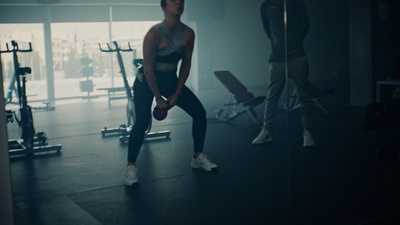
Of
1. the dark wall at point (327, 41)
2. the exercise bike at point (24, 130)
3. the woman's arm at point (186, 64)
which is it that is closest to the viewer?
the exercise bike at point (24, 130)

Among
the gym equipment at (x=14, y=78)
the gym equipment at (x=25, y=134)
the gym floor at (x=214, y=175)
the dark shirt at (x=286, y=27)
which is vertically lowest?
the gym floor at (x=214, y=175)

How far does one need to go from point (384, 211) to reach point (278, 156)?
765 millimetres

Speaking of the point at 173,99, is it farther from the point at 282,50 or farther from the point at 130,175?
the point at 282,50

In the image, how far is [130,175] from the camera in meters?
2.31

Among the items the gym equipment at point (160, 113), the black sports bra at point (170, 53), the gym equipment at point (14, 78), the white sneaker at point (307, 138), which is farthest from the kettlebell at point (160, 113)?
the white sneaker at point (307, 138)

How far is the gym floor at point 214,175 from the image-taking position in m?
2.18

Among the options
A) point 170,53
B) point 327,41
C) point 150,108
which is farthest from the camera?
point 327,41

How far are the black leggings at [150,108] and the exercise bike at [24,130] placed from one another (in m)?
0.41

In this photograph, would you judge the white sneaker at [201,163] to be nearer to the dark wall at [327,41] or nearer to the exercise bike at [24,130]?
the exercise bike at [24,130]

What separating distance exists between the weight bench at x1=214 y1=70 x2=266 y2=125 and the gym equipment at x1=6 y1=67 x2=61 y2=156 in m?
0.96

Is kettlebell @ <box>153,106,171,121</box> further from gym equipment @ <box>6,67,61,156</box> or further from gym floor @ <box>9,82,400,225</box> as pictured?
gym equipment @ <box>6,67,61,156</box>

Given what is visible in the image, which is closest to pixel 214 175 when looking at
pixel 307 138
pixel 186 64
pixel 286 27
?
pixel 186 64

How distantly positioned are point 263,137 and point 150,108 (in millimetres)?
840

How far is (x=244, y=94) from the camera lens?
8.85ft
